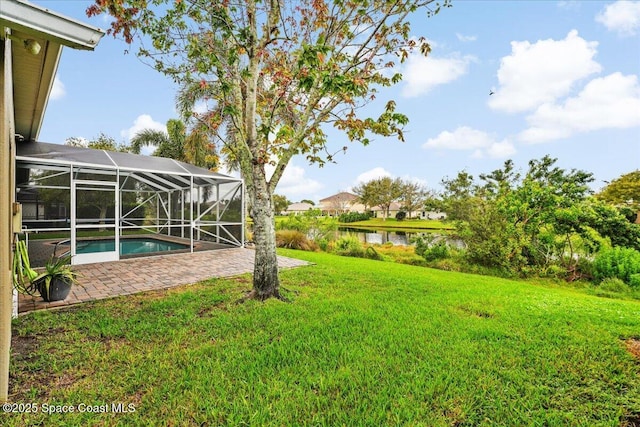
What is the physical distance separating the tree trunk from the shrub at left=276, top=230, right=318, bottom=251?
8.18m

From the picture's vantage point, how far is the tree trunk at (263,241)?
501 centimetres

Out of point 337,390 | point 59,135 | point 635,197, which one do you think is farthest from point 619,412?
point 635,197

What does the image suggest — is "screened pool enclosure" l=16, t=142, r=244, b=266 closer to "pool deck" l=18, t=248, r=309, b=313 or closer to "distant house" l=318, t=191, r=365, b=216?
"pool deck" l=18, t=248, r=309, b=313

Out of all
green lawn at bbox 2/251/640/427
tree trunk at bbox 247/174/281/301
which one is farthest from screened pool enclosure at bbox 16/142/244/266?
tree trunk at bbox 247/174/281/301

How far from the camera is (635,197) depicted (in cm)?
2386

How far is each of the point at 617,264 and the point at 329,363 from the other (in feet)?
31.3

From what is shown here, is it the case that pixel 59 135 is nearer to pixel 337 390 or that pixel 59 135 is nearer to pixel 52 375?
pixel 52 375

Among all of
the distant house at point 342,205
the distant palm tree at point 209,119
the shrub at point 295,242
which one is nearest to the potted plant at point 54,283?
the distant palm tree at point 209,119

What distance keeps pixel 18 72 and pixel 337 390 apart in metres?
5.58

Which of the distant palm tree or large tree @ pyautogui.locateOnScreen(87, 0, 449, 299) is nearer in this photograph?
large tree @ pyautogui.locateOnScreen(87, 0, 449, 299)

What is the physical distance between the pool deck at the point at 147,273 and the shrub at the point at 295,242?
345 centimetres

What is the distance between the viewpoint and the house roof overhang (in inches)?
72.5

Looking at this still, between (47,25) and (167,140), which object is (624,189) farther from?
(167,140)

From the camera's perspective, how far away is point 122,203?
14695 mm
